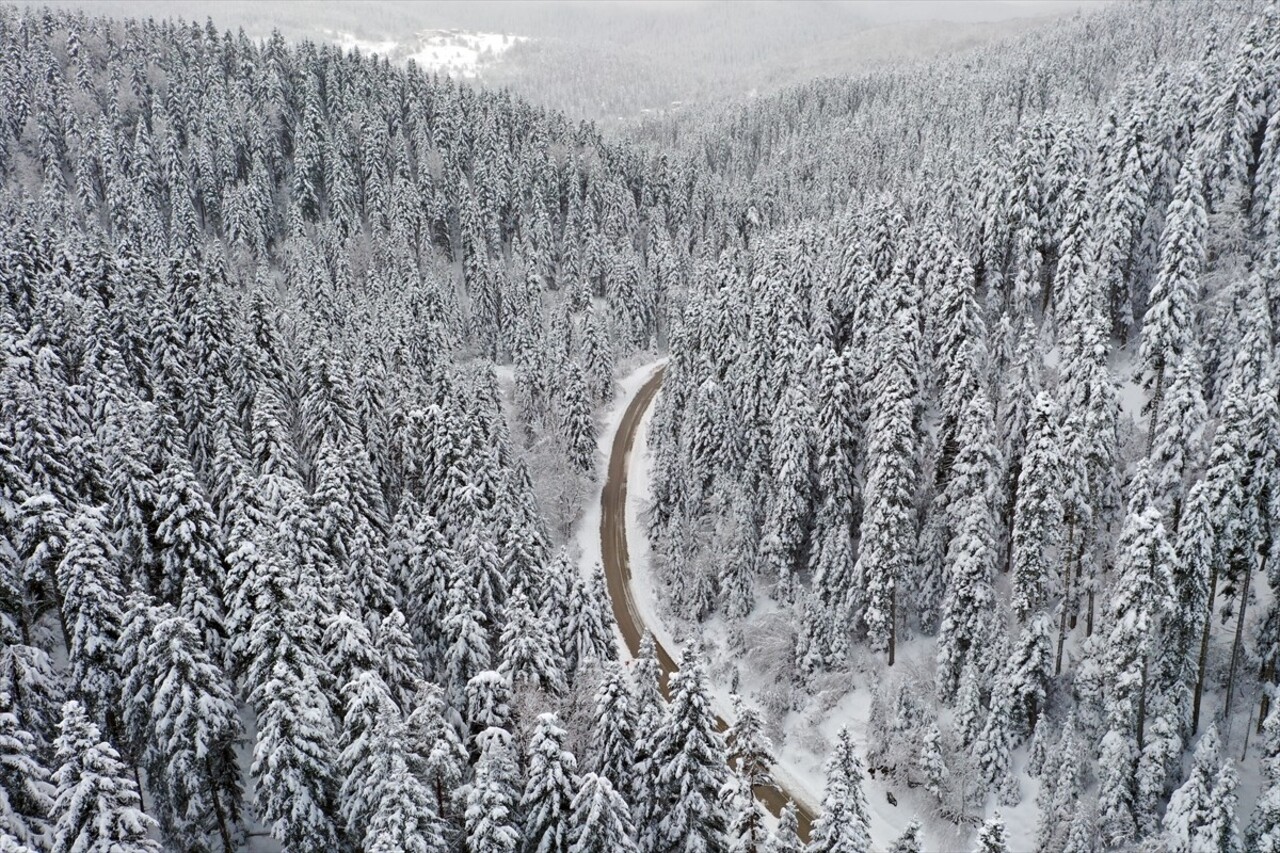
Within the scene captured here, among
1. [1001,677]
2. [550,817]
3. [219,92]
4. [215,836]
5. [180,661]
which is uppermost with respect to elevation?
[219,92]

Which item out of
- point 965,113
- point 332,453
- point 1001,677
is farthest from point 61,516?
point 965,113

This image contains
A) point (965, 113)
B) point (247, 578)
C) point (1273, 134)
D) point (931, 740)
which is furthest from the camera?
point (965, 113)

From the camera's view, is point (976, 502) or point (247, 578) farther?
point (976, 502)

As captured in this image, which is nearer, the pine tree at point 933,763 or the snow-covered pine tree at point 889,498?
the pine tree at point 933,763

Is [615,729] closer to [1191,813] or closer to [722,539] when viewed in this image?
[1191,813]

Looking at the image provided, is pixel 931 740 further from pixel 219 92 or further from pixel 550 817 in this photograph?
pixel 219 92

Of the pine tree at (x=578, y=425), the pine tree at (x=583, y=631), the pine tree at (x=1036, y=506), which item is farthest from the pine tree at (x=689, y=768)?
the pine tree at (x=578, y=425)

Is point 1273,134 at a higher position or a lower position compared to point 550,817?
higher

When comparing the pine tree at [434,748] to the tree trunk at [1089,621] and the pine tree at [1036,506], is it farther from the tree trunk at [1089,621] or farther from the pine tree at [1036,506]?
the tree trunk at [1089,621]
